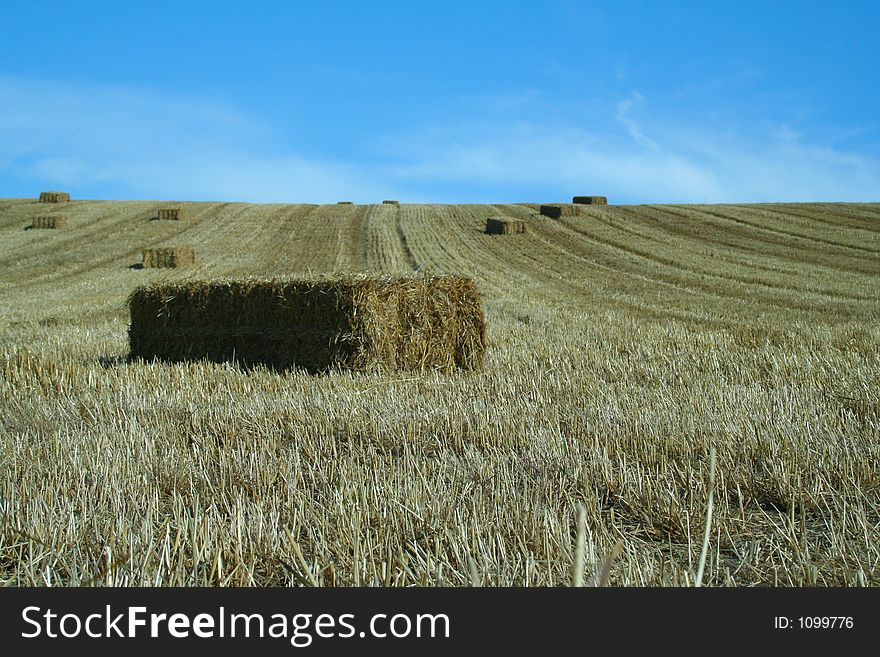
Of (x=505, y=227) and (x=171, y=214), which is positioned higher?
(x=171, y=214)

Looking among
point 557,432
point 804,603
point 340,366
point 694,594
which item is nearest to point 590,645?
point 694,594

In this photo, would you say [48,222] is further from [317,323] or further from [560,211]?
[317,323]

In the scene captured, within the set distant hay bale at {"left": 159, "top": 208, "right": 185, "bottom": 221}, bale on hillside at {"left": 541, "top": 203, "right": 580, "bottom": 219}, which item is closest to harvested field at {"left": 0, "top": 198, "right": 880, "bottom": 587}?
bale on hillside at {"left": 541, "top": 203, "right": 580, "bottom": 219}

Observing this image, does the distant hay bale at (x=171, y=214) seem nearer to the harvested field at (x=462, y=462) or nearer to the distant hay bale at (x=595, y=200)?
the distant hay bale at (x=595, y=200)

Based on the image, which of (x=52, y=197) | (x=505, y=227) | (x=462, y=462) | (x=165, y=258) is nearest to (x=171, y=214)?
(x=52, y=197)

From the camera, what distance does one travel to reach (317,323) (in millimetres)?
7281

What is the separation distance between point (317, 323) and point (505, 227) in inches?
905

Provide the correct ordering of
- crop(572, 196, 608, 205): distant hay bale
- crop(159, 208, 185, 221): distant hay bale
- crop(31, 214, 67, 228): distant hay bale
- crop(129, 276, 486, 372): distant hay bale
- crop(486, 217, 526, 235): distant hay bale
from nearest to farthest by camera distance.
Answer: crop(129, 276, 486, 372): distant hay bale, crop(486, 217, 526, 235): distant hay bale, crop(31, 214, 67, 228): distant hay bale, crop(159, 208, 185, 221): distant hay bale, crop(572, 196, 608, 205): distant hay bale

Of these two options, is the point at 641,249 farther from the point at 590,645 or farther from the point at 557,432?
the point at 590,645

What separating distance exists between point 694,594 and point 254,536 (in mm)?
1515

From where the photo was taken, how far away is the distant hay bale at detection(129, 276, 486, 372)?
708 cm

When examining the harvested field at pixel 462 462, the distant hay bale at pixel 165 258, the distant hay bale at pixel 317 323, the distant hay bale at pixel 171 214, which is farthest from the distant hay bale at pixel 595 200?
the distant hay bale at pixel 317 323

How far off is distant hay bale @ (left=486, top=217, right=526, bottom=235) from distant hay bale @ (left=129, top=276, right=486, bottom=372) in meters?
22.0

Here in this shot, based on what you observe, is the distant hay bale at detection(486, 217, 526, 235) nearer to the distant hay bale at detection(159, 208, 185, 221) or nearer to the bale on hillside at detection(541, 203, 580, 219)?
the bale on hillside at detection(541, 203, 580, 219)
